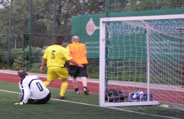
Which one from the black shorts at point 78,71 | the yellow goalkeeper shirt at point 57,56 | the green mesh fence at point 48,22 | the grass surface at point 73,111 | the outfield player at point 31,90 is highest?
the green mesh fence at point 48,22

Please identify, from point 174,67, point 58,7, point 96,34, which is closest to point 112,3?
point 96,34

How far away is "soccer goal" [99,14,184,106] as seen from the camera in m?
9.94

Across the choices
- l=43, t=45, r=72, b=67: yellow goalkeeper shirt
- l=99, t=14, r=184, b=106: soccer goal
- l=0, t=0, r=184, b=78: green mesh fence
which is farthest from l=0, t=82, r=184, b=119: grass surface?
l=0, t=0, r=184, b=78: green mesh fence

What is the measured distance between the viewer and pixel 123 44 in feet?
50.1

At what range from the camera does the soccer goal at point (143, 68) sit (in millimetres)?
9943

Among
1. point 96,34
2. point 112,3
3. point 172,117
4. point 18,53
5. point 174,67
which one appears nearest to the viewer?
point 172,117

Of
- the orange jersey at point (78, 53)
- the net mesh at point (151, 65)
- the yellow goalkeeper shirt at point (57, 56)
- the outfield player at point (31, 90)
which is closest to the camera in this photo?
the outfield player at point (31, 90)

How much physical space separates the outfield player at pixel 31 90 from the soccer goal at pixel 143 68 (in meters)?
1.42

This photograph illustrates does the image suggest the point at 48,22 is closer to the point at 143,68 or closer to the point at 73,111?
the point at 143,68

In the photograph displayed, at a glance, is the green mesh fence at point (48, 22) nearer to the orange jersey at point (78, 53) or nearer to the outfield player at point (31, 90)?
the orange jersey at point (78, 53)

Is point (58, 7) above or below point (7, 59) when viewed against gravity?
above

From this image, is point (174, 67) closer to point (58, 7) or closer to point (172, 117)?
point (172, 117)

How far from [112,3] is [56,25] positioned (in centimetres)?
585

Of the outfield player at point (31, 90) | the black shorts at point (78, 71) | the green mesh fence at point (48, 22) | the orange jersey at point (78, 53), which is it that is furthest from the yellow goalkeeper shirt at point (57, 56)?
the green mesh fence at point (48, 22)
